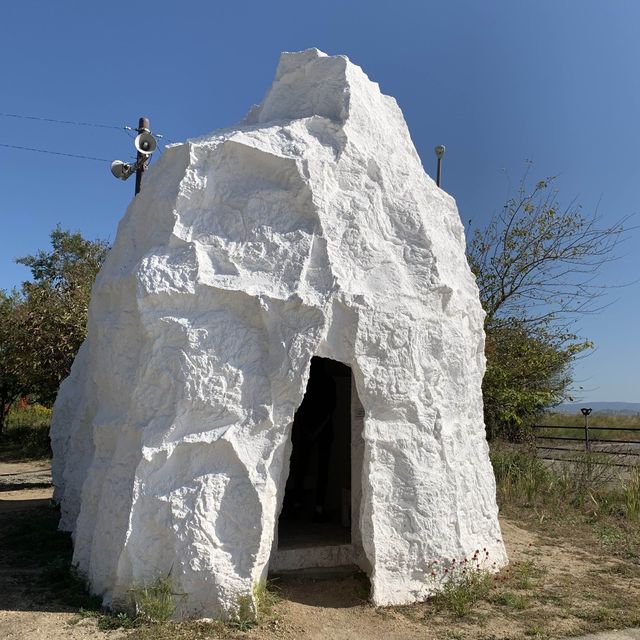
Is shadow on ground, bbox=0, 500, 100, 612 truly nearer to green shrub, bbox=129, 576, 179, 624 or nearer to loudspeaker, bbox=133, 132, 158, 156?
green shrub, bbox=129, 576, 179, 624

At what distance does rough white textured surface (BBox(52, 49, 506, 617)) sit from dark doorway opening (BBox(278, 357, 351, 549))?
1.30 m

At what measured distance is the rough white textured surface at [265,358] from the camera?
4.39m

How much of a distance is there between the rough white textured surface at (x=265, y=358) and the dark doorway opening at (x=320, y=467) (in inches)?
51.1

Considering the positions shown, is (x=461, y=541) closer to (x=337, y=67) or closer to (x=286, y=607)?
(x=286, y=607)

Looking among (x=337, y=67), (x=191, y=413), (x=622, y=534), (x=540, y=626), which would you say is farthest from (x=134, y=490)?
(x=622, y=534)

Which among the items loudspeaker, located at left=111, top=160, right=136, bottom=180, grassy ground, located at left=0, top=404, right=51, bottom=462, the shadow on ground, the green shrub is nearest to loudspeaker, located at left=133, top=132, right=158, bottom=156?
loudspeaker, located at left=111, top=160, right=136, bottom=180

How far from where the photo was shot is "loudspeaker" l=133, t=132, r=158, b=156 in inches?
388

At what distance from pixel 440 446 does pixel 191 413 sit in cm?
214

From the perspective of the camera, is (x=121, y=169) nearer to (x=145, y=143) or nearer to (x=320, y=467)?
(x=145, y=143)

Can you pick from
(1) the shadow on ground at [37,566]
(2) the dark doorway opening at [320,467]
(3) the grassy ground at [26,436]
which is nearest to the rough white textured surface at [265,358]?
(1) the shadow on ground at [37,566]

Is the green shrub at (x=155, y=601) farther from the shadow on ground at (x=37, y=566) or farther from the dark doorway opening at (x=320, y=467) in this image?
the dark doorway opening at (x=320, y=467)

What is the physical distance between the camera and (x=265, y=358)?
4762 mm

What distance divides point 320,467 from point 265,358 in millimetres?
2517

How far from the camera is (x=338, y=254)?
5.21 meters
